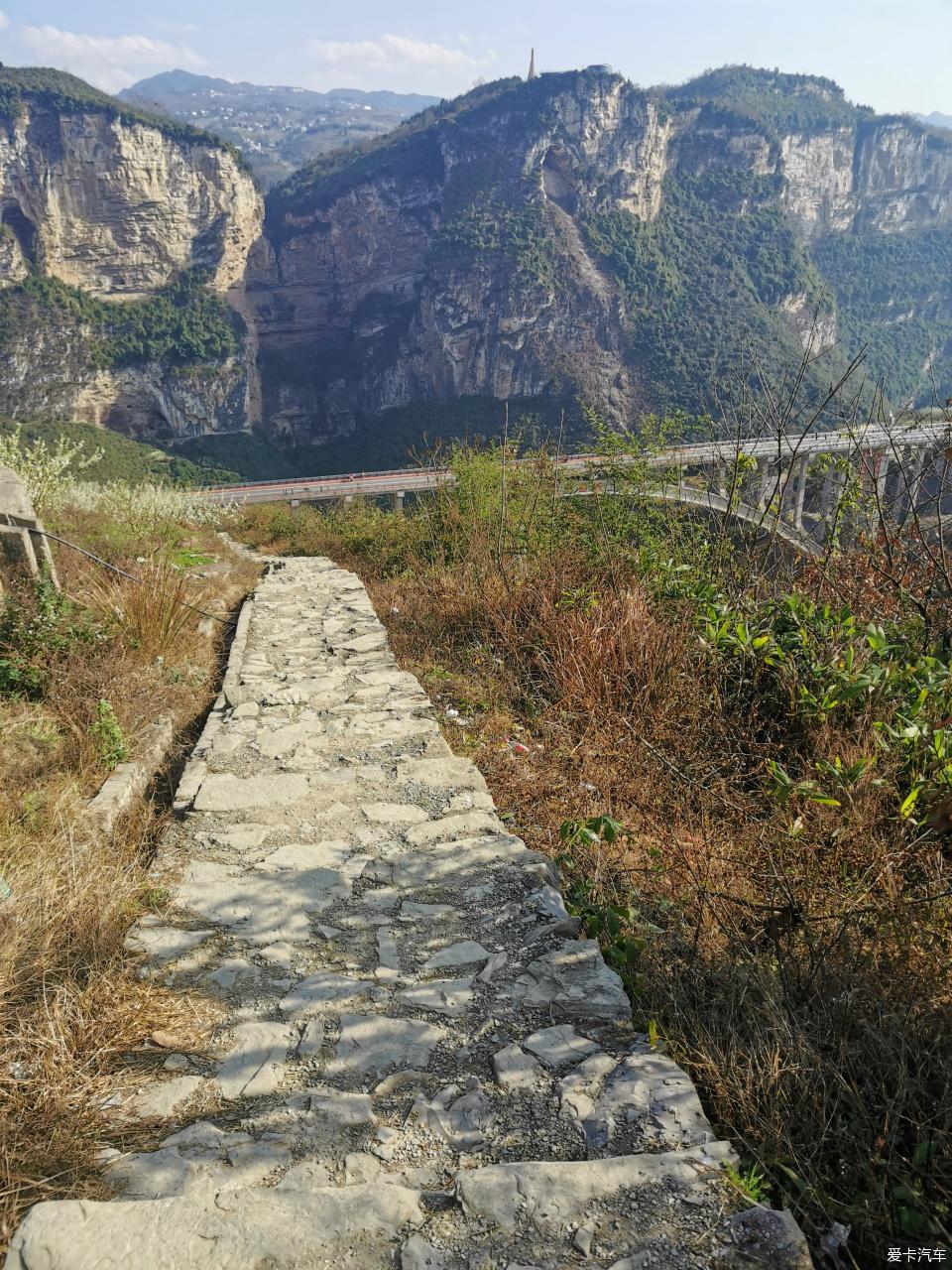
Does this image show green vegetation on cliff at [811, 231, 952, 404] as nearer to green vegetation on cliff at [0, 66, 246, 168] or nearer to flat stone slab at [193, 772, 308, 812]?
green vegetation on cliff at [0, 66, 246, 168]

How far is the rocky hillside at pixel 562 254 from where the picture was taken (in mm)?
66438

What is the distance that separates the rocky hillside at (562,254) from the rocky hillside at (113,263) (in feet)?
29.4

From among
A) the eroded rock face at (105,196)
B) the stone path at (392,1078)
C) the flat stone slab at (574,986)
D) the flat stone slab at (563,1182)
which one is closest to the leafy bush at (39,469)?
the stone path at (392,1078)

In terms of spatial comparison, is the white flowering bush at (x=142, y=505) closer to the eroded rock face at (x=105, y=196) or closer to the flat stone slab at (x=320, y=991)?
the flat stone slab at (x=320, y=991)

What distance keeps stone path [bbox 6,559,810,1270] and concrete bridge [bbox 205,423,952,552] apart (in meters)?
2.53

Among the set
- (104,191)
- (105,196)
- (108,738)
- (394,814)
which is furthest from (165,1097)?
(104,191)

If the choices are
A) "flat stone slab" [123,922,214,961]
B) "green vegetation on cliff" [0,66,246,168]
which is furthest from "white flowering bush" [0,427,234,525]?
"green vegetation on cliff" [0,66,246,168]

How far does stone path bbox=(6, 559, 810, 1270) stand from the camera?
129 cm

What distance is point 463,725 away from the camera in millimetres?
3953

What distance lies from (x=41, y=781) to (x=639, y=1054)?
2.64m

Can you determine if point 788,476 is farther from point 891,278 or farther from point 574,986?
point 891,278

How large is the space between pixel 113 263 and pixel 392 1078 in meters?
73.3

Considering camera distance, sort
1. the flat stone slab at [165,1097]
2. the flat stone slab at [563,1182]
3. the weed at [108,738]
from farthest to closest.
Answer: the weed at [108,738] < the flat stone slab at [165,1097] < the flat stone slab at [563,1182]

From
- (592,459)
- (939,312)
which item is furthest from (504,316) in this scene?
(592,459)
